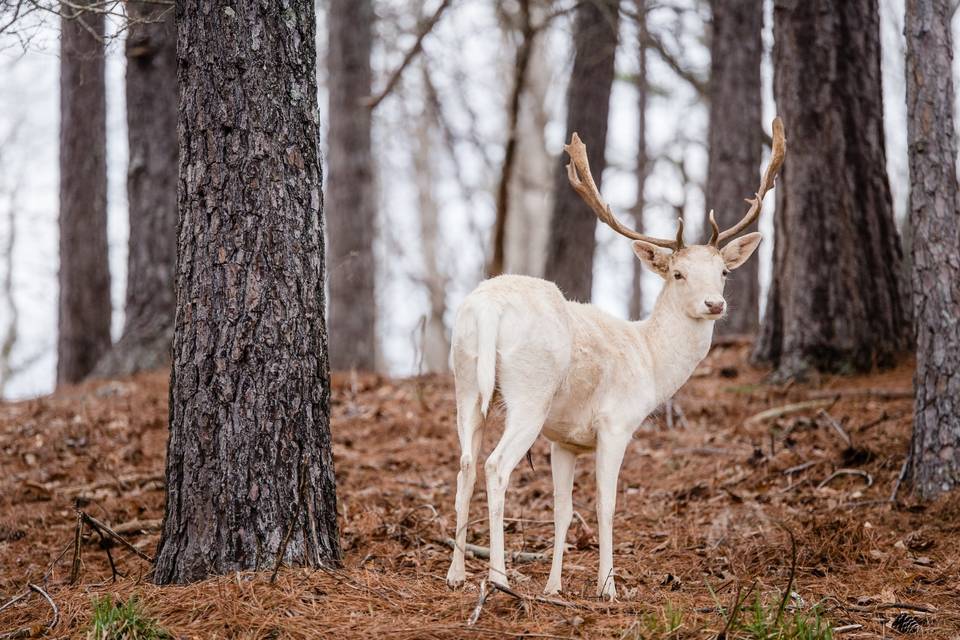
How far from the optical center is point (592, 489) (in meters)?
7.12

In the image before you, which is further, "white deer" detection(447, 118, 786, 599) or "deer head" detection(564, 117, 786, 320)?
"deer head" detection(564, 117, 786, 320)

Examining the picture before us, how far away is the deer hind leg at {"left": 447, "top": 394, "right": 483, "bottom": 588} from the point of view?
455 centimetres

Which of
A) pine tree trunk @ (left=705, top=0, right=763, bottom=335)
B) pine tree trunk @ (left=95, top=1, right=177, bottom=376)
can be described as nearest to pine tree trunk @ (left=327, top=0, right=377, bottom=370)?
pine tree trunk @ (left=95, top=1, right=177, bottom=376)

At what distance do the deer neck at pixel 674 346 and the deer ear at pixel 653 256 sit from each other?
0.74ft

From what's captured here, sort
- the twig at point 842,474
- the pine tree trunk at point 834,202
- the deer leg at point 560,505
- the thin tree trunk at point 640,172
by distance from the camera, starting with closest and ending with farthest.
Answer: the deer leg at point 560,505 → the twig at point 842,474 → the pine tree trunk at point 834,202 → the thin tree trunk at point 640,172

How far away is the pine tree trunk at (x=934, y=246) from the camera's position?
5.75 m

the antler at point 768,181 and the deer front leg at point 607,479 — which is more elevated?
the antler at point 768,181

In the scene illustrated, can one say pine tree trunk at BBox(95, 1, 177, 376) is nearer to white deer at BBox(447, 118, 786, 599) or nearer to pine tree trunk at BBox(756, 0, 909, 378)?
white deer at BBox(447, 118, 786, 599)

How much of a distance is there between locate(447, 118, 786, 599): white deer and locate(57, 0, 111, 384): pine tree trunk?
857cm

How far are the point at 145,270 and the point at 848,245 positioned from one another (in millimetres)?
7708

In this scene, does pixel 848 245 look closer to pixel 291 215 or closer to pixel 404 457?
pixel 404 457

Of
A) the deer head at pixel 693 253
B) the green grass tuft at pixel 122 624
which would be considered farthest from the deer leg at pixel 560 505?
the green grass tuft at pixel 122 624

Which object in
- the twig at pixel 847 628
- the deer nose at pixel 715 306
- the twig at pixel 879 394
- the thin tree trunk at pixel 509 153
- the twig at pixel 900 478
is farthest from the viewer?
the thin tree trunk at pixel 509 153

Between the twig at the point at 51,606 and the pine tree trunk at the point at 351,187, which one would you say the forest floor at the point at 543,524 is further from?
the pine tree trunk at the point at 351,187
